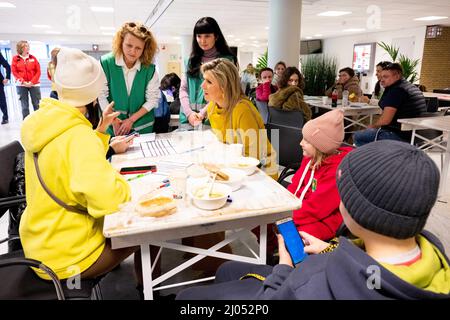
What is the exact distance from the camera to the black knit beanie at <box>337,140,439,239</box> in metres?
0.70

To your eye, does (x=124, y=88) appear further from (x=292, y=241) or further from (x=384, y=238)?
(x=384, y=238)

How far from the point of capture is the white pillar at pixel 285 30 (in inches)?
224

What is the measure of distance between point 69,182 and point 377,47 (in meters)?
13.7

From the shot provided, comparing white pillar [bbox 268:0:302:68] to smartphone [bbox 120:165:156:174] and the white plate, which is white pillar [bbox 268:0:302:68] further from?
smartphone [bbox 120:165:156:174]

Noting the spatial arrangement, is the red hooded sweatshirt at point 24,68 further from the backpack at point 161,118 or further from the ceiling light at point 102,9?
the backpack at point 161,118

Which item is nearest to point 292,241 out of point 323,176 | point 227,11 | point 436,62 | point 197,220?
point 197,220

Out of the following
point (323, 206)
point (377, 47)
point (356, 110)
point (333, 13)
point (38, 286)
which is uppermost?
point (333, 13)

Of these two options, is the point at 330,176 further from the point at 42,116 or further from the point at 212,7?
the point at 212,7

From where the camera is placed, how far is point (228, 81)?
1.99 m

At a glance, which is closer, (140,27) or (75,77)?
(75,77)

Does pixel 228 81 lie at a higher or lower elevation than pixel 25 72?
lower

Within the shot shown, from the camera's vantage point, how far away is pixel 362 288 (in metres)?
0.68

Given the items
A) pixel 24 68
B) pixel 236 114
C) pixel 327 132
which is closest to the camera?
pixel 327 132
